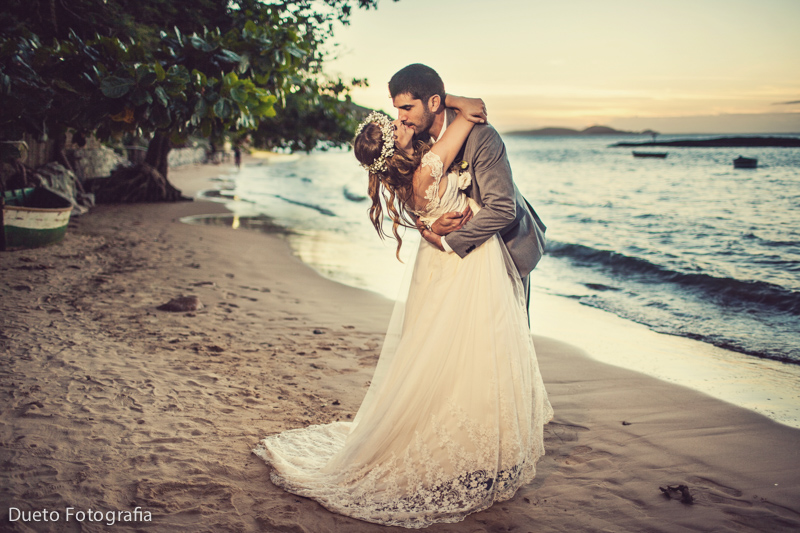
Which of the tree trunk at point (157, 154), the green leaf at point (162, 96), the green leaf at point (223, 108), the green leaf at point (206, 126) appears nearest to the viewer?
the green leaf at point (162, 96)

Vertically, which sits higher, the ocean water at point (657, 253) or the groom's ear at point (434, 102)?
the groom's ear at point (434, 102)

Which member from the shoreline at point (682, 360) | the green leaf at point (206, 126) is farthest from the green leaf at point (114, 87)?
the shoreline at point (682, 360)

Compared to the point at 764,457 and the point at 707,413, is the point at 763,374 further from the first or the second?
the point at 764,457

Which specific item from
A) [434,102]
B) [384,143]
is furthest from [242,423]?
[434,102]

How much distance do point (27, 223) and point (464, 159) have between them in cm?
764

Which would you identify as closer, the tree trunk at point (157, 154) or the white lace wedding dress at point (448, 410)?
the white lace wedding dress at point (448, 410)

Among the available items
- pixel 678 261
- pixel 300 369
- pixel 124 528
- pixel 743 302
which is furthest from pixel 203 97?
pixel 678 261

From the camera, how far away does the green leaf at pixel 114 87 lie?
6491 millimetres

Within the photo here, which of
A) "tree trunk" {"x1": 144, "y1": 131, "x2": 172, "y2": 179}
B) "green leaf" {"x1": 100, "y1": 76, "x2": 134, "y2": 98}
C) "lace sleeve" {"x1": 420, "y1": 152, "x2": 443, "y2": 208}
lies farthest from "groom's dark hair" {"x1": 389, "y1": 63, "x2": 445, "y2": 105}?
"tree trunk" {"x1": 144, "y1": 131, "x2": 172, "y2": 179}

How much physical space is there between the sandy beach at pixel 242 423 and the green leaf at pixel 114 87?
2.36 m

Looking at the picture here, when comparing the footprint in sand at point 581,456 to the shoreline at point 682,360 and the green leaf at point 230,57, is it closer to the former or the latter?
the shoreline at point 682,360

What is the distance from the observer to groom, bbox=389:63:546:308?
8.43 feet

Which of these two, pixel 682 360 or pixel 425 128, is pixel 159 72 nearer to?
pixel 425 128

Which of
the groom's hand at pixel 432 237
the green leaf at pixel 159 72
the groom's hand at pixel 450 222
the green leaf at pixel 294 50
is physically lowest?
the groom's hand at pixel 432 237
